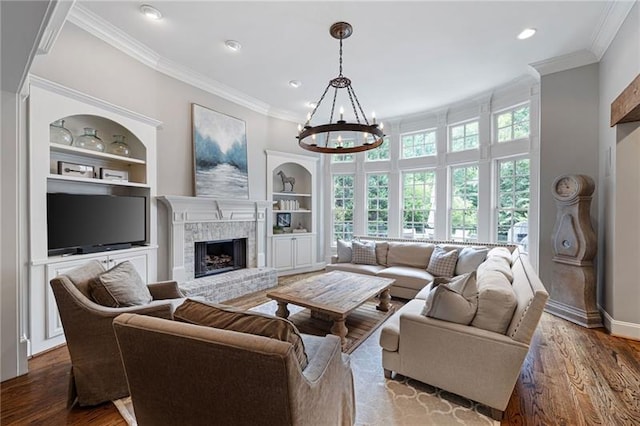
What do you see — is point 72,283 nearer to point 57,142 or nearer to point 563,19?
point 57,142

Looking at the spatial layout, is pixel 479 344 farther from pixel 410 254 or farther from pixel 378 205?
pixel 378 205

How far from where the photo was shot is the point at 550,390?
2.06 metres

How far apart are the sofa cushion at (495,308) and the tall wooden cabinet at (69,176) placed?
361cm

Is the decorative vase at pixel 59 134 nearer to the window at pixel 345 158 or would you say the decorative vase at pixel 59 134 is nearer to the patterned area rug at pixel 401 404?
the patterned area rug at pixel 401 404

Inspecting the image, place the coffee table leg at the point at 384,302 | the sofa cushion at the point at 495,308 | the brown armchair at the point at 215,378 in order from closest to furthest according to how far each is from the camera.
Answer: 1. the brown armchair at the point at 215,378
2. the sofa cushion at the point at 495,308
3. the coffee table leg at the point at 384,302

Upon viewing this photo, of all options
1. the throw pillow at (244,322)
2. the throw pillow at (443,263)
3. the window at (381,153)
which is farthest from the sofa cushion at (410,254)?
the throw pillow at (244,322)

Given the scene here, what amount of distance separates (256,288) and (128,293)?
103 inches

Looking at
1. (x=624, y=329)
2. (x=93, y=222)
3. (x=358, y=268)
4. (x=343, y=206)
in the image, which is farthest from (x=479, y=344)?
(x=343, y=206)

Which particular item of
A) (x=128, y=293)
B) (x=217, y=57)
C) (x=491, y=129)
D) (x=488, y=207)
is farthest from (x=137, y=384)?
(x=491, y=129)

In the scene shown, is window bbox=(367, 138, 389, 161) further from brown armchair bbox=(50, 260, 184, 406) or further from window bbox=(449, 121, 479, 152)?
brown armchair bbox=(50, 260, 184, 406)

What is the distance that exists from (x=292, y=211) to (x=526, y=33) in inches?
175

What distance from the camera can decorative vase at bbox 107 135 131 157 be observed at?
330 cm

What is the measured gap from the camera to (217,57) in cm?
363

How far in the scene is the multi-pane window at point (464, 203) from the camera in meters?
5.02
